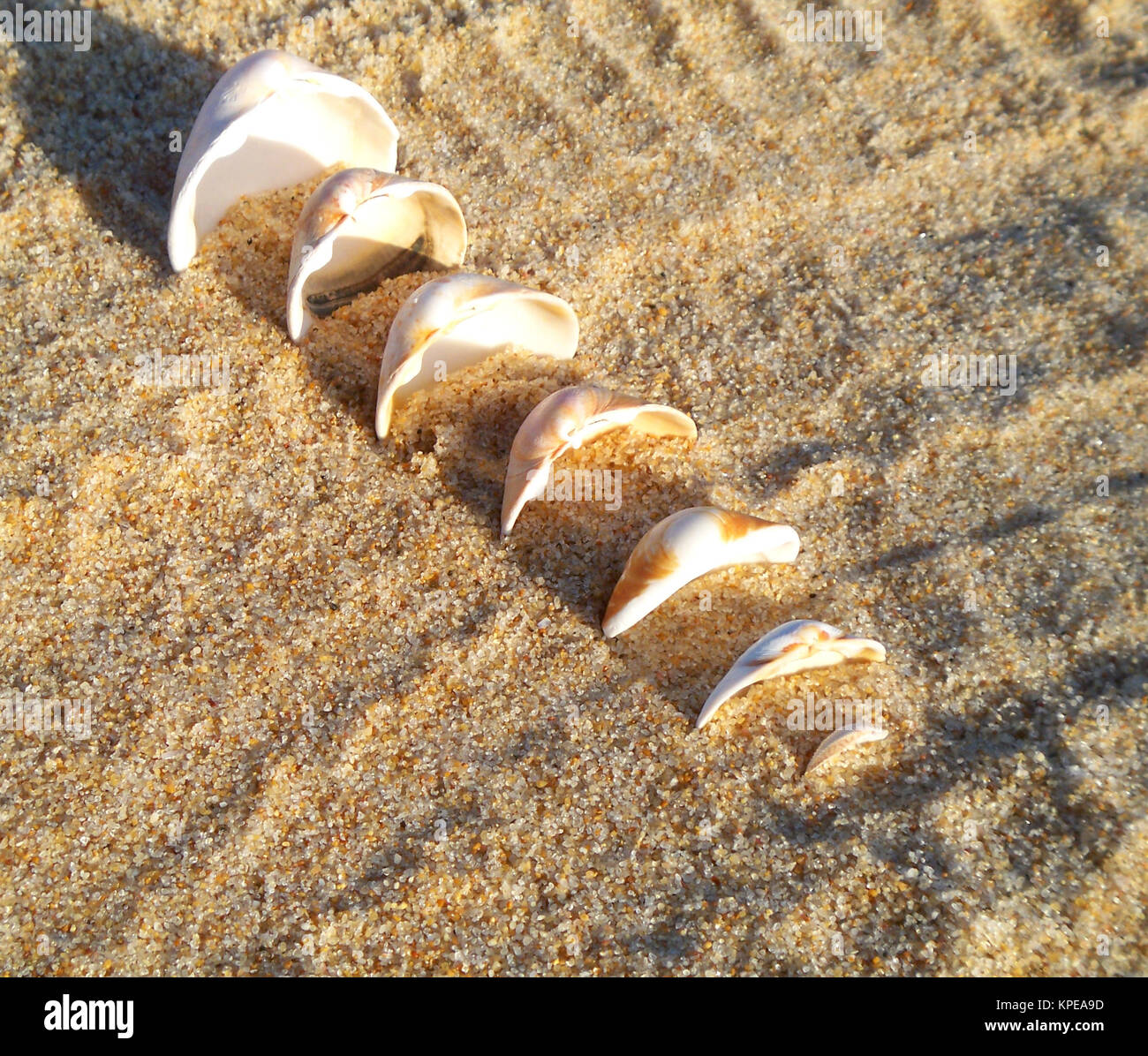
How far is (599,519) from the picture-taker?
8.70 feet

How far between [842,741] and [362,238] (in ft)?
7.11

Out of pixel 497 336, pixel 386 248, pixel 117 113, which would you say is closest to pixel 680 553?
pixel 497 336

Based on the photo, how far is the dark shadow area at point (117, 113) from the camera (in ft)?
10.3

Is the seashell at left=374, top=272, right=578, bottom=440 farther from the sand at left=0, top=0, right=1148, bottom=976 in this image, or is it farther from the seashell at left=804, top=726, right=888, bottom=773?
the seashell at left=804, top=726, right=888, bottom=773

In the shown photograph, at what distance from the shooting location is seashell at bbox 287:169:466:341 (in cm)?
264

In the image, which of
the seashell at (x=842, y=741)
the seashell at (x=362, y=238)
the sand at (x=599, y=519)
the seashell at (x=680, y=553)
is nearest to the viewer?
the sand at (x=599, y=519)

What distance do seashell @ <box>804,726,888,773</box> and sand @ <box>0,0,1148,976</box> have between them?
0.05m

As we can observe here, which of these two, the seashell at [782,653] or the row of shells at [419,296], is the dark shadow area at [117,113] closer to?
the row of shells at [419,296]

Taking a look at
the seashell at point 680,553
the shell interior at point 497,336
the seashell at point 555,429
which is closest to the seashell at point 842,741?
the seashell at point 680,553

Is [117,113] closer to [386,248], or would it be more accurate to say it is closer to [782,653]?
[386,248]

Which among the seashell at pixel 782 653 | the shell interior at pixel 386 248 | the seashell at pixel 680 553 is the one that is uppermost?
the shell interior at pixel 386 248

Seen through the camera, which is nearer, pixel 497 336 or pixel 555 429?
pixel 555 429

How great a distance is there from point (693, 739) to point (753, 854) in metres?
0.32
